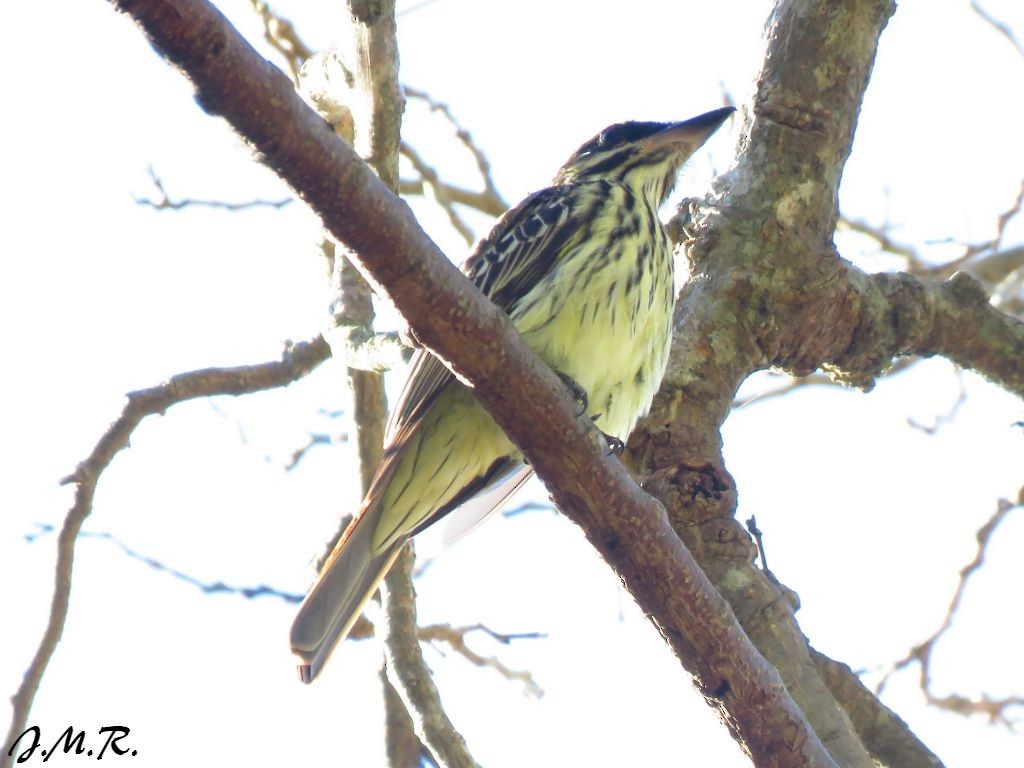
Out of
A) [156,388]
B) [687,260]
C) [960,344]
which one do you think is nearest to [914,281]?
[960,344]

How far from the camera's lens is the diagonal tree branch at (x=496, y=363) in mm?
2117

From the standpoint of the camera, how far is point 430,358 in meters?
3.85

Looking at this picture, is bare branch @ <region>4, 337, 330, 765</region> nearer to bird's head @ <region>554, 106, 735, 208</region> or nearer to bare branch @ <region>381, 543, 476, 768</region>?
bare branch @ <region>381, 543, 476, 768</region>

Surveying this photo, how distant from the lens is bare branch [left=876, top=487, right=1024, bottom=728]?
17.6 feet

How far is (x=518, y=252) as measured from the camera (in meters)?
4.41

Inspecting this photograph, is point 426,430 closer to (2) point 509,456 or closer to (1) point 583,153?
(2) point 509,456

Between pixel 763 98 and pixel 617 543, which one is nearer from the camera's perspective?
pixel 617 543

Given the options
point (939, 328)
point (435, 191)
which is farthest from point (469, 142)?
point (939, 328)

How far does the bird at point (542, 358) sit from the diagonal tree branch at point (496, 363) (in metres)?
0.89

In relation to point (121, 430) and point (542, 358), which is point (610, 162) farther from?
point (121, 430)

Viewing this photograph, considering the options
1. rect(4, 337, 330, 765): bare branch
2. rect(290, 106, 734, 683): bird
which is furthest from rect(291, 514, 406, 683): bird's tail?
rect(4, 337, 330, 765): bare branch

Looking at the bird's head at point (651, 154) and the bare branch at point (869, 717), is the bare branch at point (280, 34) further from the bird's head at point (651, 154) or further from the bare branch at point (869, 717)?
the bare branch at point (869, 717)

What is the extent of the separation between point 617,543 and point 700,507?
2.75ft

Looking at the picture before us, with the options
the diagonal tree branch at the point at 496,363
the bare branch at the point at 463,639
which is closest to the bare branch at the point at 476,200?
the bare branch at the point at 463,639
